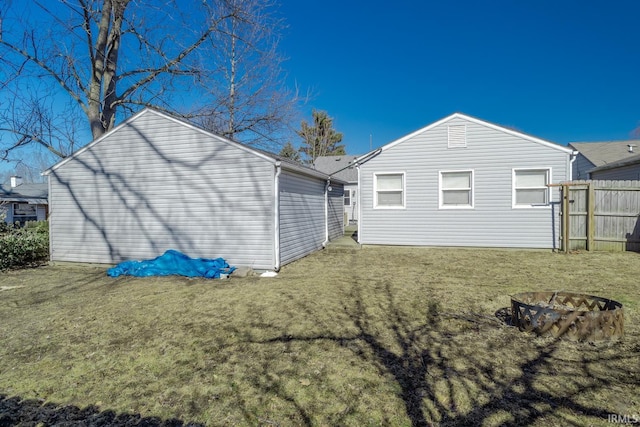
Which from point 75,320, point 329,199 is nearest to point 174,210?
point 75,320

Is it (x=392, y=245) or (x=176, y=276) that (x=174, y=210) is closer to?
(x=176, y=276)

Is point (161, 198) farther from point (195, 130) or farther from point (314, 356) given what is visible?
point (314, 356)

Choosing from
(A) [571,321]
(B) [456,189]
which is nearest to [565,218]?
(B) [456,189]

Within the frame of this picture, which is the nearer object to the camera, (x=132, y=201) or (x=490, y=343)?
(x=490, y=343)

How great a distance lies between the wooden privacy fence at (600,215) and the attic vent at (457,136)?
301 cm

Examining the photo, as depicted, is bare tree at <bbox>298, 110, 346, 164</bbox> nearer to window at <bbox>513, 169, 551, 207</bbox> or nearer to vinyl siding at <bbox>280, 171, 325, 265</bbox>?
vinyl siding at <bbox>280, 171, 325, 265</bbox>

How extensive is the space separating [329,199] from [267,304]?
27.2ft

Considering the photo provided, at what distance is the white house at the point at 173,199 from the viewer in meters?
8.34

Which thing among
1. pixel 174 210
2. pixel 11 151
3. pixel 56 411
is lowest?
pixel 56 411

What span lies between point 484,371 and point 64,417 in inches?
143

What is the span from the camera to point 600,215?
33.8 ft

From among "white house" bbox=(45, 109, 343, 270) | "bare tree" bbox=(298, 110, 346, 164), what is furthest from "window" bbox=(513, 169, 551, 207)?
"bare tree" bbox=(298, 110, 346, 164)

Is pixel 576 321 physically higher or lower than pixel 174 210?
lower

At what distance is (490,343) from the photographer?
3.94 m
